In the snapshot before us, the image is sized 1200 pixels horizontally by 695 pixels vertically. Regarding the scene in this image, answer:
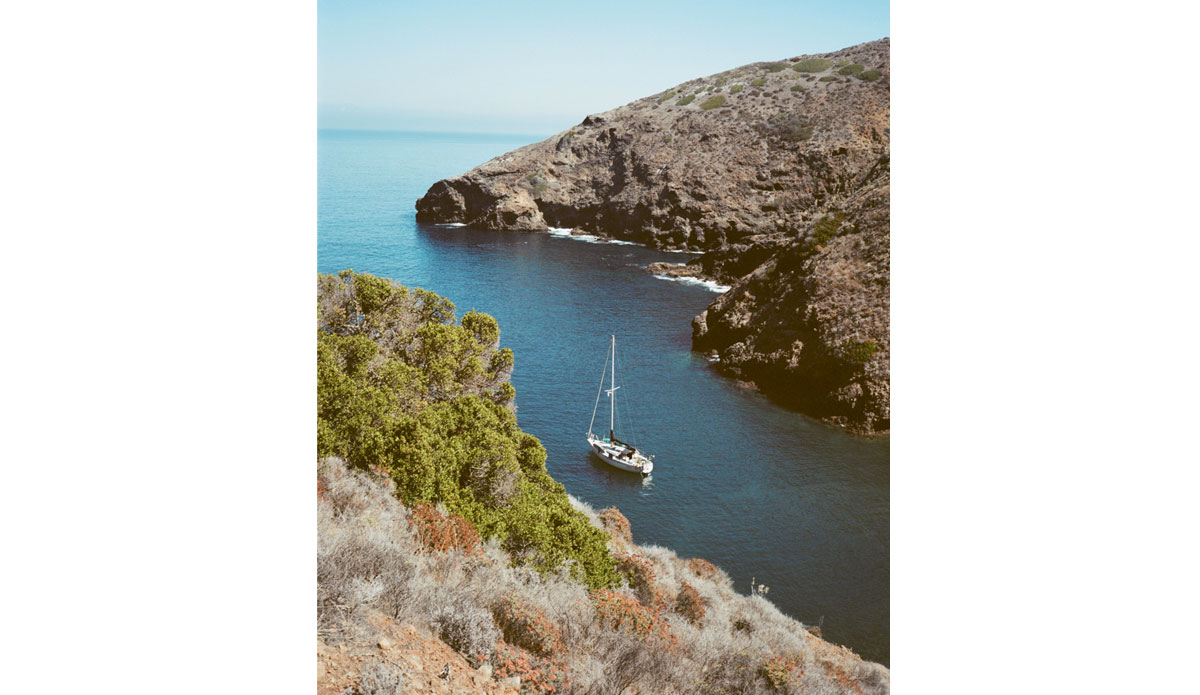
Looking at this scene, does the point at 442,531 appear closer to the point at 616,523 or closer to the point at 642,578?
the point at 642,578

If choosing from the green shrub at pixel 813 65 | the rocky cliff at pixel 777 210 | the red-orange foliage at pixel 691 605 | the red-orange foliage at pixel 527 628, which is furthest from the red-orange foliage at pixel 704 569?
the green shrub at pixel 813 65

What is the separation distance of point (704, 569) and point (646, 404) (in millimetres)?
2374

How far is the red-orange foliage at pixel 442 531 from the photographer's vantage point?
7.18 metres

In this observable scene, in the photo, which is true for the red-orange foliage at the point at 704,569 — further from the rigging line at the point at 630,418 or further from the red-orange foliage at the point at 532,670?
the red-orange foliage at the point at 532,670

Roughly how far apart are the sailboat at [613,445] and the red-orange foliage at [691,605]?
182 cm

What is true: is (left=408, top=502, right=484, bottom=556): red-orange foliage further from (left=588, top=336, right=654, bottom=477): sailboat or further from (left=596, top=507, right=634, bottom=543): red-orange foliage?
(left=596, top=507, right=634, bottom=543): red-orange foliage

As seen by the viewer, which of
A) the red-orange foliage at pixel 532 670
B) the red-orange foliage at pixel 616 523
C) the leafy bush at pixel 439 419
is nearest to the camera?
the red-orange foliage at pixel 532 670

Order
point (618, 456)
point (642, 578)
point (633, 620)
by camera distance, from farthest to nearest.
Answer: point (618, 456)
point (642, 578)
point (633, 620)

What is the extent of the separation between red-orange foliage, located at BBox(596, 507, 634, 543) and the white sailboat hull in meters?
0.84

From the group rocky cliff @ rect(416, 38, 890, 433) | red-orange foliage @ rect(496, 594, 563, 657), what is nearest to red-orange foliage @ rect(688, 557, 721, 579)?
rocky cliff @ rect(416, 38, 890, 433)

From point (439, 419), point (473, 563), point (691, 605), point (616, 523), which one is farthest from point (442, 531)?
point (616, 523)

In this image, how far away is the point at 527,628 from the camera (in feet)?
19.7
